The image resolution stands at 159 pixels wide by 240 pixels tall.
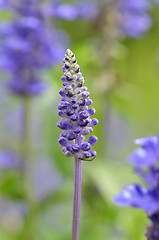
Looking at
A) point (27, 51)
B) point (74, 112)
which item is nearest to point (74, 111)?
point (74, 112)

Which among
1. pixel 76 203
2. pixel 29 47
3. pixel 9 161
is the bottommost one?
pixel 76 203

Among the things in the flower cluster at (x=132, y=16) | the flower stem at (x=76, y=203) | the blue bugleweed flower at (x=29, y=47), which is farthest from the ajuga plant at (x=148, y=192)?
the flower cluster at (x=132, y=16)

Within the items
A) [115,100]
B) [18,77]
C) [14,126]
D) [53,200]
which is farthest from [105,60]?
[14,126]

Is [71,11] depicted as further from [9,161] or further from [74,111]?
[74,111]

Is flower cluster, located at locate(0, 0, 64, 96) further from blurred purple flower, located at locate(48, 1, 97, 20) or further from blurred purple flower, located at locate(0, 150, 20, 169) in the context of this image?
blurred purple flower, located at locate(0, 150, 20, 169)

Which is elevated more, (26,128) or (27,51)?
(27,51)

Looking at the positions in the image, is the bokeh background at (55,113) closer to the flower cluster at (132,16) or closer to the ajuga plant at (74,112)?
the flower cluster at (132,16)

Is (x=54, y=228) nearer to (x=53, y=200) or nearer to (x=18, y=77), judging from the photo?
(x=53, y=200)
